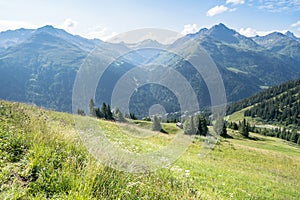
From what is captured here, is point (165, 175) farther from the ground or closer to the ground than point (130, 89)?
closer to the ground

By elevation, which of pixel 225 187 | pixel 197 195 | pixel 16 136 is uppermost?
Answer: pixel 16 136

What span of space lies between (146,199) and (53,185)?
7.37 feet

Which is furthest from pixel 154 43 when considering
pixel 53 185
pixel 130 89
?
pixel 53 185

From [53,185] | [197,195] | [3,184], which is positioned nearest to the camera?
[3,184]

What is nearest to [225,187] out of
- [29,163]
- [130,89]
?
[130,89]

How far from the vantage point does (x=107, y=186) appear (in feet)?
19.6

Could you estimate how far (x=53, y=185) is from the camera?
561 cm

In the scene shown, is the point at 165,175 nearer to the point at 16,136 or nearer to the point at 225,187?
the point at 225,187

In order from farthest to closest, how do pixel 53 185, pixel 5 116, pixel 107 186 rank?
pixel 5 116
pixel 107 186
pixel 53 185

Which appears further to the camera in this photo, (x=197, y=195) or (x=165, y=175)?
(x=165, y=175)

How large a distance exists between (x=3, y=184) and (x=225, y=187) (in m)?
9.14

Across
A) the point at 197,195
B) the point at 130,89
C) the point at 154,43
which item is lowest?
the point at 197,195

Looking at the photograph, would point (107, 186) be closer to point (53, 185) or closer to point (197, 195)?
point (53, 185)

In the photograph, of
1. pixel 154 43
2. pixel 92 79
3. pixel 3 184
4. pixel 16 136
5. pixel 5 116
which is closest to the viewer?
pixel 3 184
